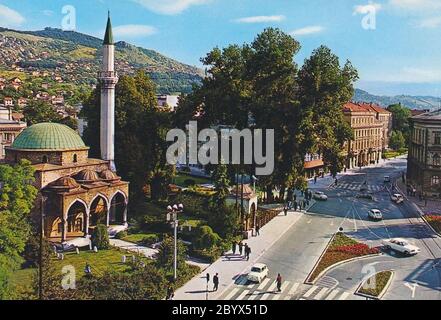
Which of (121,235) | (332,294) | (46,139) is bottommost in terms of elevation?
(332,294)

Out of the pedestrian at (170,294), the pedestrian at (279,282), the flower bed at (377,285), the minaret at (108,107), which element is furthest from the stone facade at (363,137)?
the pedestrian at (170,294)

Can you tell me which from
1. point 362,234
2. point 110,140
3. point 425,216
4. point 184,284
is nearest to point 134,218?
point 110,140

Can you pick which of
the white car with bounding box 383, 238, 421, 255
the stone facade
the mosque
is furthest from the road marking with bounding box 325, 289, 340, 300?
the stone facade

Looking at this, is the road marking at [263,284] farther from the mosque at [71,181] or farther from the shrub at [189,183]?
the shrub at [189,183]

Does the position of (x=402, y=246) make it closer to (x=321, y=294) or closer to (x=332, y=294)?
(x=332, y=294)

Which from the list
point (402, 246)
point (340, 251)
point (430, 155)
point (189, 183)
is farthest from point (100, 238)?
point (430, 155)
